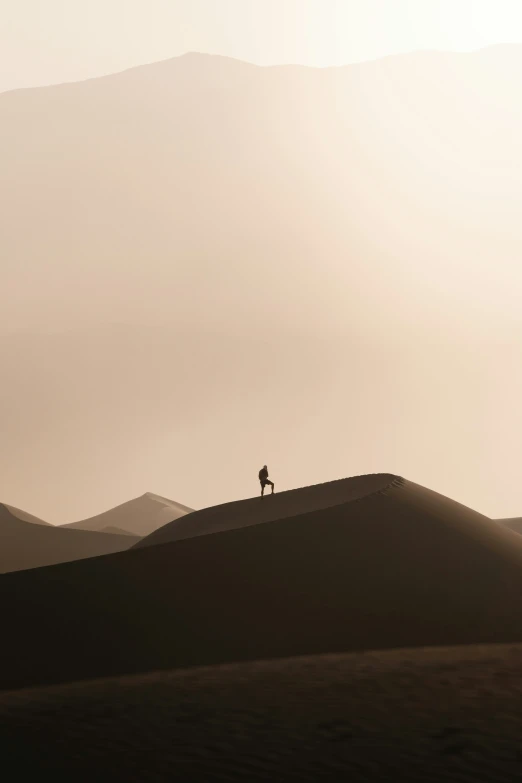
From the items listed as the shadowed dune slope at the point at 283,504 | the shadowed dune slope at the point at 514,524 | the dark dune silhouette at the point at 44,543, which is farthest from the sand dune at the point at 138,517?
the shadowed dune slope at the point at 283,504

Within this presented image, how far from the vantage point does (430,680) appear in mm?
10727

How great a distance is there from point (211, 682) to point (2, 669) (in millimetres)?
3217

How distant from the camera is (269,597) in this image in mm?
14242

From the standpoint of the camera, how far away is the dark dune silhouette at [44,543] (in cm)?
4069

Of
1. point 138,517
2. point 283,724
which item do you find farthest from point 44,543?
point 283,724

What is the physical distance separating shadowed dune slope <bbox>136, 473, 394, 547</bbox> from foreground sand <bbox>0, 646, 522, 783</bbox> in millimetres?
9332

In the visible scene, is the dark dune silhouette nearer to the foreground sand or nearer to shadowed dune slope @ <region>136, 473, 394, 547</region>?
shadowed dune slope @ <region>136, 473, 394, 547</region>

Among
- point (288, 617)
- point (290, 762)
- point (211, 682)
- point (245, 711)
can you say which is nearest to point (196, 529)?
point (288, 617)

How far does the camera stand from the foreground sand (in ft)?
25.5

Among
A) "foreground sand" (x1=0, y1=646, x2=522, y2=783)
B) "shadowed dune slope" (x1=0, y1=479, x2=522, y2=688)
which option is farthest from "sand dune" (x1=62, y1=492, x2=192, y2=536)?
"foreground sand" (x1=0, y1=646, x2=522, y2=783)

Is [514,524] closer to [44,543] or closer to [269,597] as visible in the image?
[44,543]

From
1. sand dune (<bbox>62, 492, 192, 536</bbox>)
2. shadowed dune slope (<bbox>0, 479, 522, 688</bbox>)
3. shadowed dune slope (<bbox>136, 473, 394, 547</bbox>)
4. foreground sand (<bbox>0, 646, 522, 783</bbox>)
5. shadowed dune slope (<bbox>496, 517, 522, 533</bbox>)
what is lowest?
foreground sand (<bbox>0, 646, 522, 783</bbox>)

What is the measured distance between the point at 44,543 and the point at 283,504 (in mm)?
24981

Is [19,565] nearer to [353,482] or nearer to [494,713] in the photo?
[353,482]
